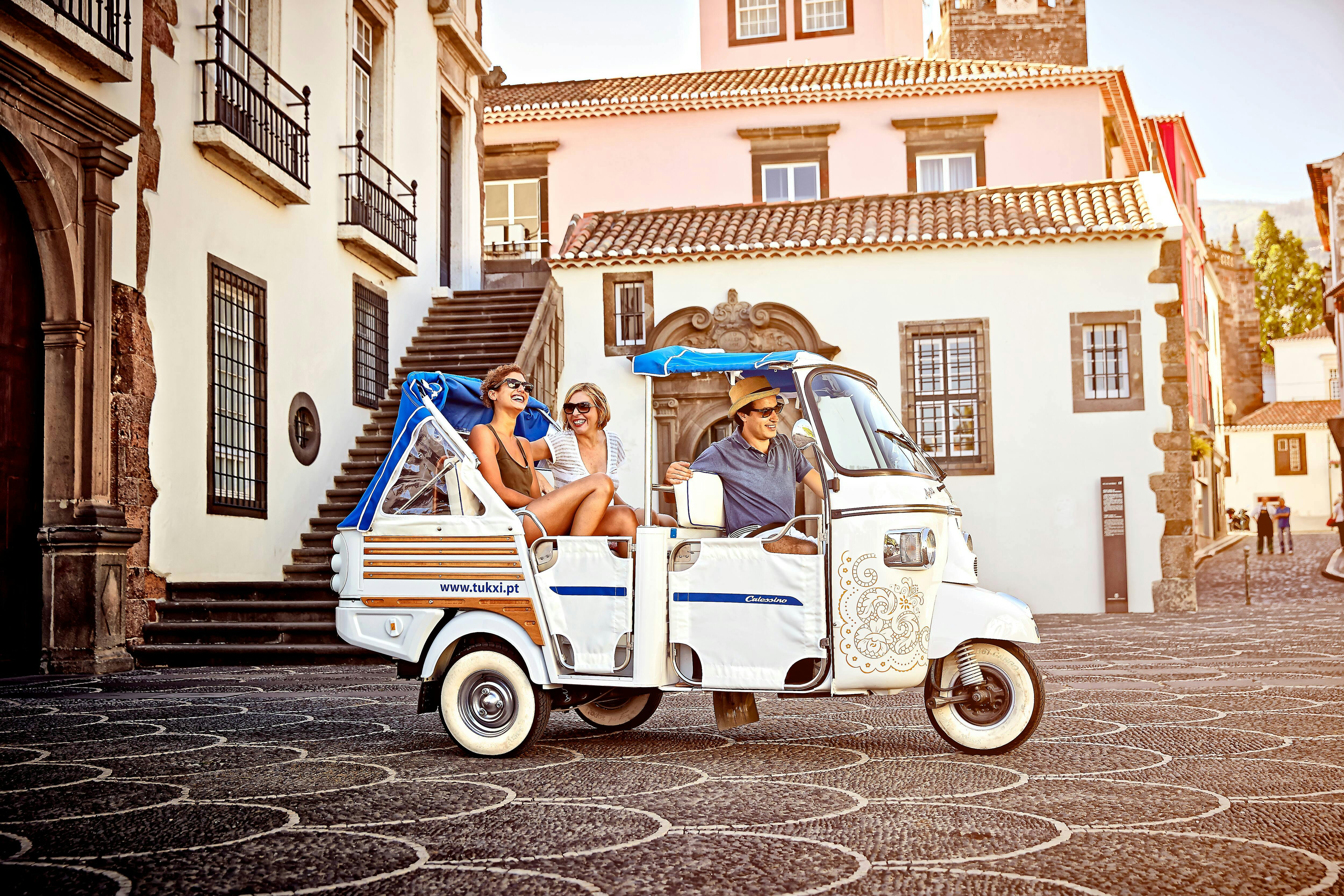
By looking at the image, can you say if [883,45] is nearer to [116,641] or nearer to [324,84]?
[324,84]

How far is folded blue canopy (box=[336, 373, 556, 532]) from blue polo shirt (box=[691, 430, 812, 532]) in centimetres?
124

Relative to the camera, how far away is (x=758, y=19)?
102 feet

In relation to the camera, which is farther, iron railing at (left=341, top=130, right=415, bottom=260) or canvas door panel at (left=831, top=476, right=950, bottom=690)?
iron railing at (left=341, top=130, right=415, bottom=260)

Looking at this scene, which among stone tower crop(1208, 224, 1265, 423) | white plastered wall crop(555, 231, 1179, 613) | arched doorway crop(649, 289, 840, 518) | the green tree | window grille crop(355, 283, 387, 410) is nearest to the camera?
window grille crop(355, 283, 387, 410)

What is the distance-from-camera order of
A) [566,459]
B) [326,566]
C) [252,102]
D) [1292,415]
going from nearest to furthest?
[566,459] < [252,102] < [326,566] < [1292,415]

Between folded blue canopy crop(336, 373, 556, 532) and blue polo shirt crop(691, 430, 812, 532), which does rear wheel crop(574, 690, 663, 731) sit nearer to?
blue polo shirt crop(691, 430, 812, 532)

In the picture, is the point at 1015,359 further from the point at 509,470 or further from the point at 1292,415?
the point at 1292,415

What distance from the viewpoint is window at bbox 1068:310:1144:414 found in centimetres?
1884

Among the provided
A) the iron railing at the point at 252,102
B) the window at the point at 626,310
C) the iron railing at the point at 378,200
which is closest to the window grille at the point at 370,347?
the iron railing at the point at 378,200

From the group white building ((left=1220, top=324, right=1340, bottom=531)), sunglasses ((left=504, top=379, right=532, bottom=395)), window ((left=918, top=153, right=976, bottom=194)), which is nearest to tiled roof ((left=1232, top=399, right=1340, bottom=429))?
white building ((left=1220, top=324, right=1340, bottom=531))

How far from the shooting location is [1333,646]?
11617 mm

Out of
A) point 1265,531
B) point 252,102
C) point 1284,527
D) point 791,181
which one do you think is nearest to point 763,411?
point 252,102

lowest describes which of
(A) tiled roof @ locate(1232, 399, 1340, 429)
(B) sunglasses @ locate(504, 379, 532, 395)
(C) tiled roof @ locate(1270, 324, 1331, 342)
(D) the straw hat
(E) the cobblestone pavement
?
(E) the cobblestone pavement

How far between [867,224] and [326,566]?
1036cm
